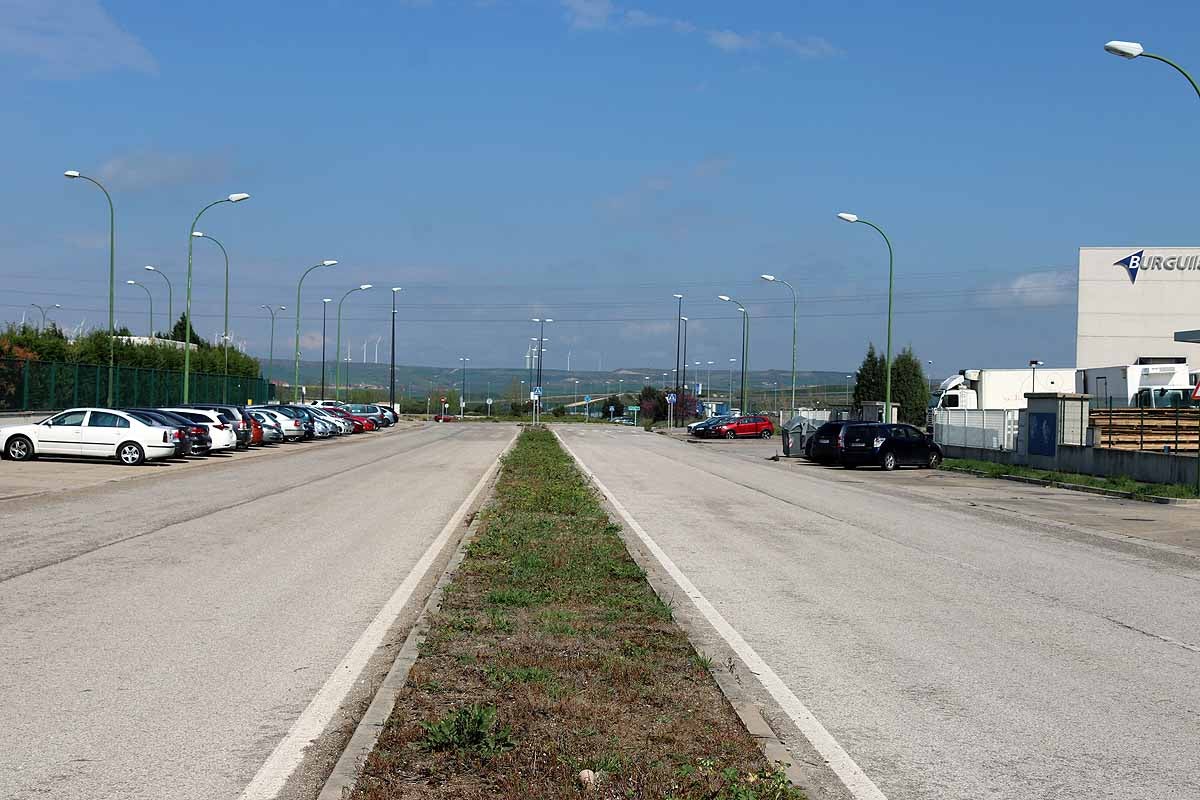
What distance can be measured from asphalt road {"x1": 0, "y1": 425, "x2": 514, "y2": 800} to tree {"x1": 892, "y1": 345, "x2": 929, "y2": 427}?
75.3m

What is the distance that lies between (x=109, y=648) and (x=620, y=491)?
58.8 feet

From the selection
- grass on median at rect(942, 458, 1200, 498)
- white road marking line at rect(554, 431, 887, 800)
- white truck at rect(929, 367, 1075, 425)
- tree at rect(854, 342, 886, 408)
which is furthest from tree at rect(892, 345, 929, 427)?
white road marking line at rect(554, 431, 887, 800)

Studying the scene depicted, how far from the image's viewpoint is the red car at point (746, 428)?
232 feet

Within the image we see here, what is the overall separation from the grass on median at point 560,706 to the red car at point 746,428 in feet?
194

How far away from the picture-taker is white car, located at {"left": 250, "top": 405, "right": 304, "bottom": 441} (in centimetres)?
4959

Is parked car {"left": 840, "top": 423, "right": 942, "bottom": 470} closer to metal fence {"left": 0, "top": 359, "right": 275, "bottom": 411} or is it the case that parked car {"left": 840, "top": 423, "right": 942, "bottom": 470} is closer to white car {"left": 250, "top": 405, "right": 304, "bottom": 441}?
white car {"left": 250, "top": 405, "right": 304, "bottom": 441}

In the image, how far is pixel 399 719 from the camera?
6473 millimetres

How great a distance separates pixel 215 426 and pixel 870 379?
6977 cm

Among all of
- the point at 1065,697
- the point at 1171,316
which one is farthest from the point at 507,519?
the point at 1171,316

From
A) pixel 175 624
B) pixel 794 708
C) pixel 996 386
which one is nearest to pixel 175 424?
pixel 175 624

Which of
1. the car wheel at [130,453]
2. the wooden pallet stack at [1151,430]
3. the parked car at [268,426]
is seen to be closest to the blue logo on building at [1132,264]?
the wooden pallet stack at [1151,430]

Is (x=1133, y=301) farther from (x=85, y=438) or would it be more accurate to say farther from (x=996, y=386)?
(x=85, y=438)

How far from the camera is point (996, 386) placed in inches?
2299

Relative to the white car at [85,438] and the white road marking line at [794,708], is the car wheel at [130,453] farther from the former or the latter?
the white road marking line at [794,708]
